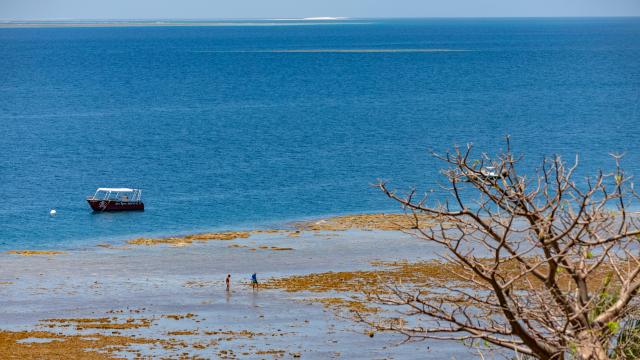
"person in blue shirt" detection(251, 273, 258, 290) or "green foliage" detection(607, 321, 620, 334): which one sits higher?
"person in blue shirt" detection(251, 273, 258, 290)

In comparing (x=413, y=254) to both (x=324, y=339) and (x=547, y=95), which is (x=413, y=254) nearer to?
(x=324, y=339)

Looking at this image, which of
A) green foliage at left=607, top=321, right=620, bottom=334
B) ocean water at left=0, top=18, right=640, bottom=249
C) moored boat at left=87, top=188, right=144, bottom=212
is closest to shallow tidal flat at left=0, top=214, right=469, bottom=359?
ocean water at left=0, top=18, right=640, bottom=249

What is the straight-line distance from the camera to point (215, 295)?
52.1 m

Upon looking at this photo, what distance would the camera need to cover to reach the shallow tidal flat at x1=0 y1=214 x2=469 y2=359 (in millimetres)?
42500

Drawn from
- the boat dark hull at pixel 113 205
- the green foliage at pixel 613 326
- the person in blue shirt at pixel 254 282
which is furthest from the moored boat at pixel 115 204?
the green foliage at pixel 613 326

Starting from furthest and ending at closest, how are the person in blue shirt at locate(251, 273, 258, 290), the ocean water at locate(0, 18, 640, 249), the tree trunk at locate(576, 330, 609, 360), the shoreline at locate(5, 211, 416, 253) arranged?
1. the ocean water at locate(0, 18, 640, 249)
2. the shoreline at locate(5, 211, 416, 253)
3. the person in blue shirt at locate(251, 273, 258, 290)
4. the tree trunk at locate(576, 330, 609, 360)

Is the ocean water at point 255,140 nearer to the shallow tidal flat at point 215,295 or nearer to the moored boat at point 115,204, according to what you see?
the moored boat at point 115,204

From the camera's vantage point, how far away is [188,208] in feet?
258

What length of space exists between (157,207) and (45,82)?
414 ft

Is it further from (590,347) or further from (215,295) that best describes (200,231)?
(590,347)

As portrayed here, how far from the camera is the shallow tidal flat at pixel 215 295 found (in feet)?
139

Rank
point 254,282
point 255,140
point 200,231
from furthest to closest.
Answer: point 255,140
point 200,231
point 254,282

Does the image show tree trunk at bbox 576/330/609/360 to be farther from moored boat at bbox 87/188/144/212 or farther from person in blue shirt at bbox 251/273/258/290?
moored boat at bbox 87/188/144/212

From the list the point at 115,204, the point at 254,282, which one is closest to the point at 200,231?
the point at 115,204
